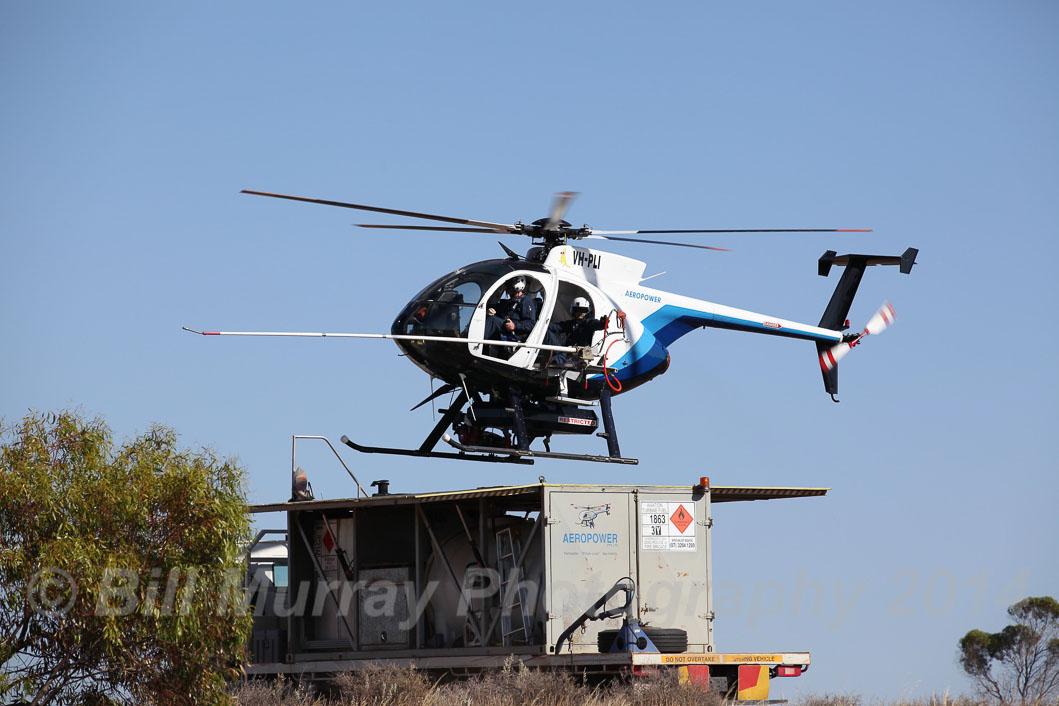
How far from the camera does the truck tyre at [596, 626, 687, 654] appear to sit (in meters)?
16.5

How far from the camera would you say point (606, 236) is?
2083cm

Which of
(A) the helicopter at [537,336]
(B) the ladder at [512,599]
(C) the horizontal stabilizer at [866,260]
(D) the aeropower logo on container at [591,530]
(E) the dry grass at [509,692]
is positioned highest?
(C) the horizontal stabilizer at [866,260]

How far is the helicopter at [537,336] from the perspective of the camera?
1928 centimetres

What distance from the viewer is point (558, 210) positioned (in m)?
20.0

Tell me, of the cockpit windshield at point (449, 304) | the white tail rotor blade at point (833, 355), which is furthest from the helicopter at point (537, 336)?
the white tail rotor blade at point (833, 355)

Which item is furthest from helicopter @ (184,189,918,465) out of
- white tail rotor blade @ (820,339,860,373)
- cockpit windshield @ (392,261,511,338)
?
white tail rotor blade @ (820,339,860,373)

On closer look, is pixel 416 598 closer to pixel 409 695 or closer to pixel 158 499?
pixel 409 695

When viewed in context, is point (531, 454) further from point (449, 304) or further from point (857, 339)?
point (857, 339)

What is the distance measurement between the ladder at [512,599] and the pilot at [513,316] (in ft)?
10.5

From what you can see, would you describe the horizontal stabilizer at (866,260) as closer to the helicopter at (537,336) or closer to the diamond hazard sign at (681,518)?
the helicopter at (537,336)

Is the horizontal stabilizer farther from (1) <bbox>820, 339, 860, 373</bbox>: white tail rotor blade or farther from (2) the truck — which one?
(2) the truck

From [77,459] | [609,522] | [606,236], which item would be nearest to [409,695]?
[609,522]

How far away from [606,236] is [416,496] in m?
5.30

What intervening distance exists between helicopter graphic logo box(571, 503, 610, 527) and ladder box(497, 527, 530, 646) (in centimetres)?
105
